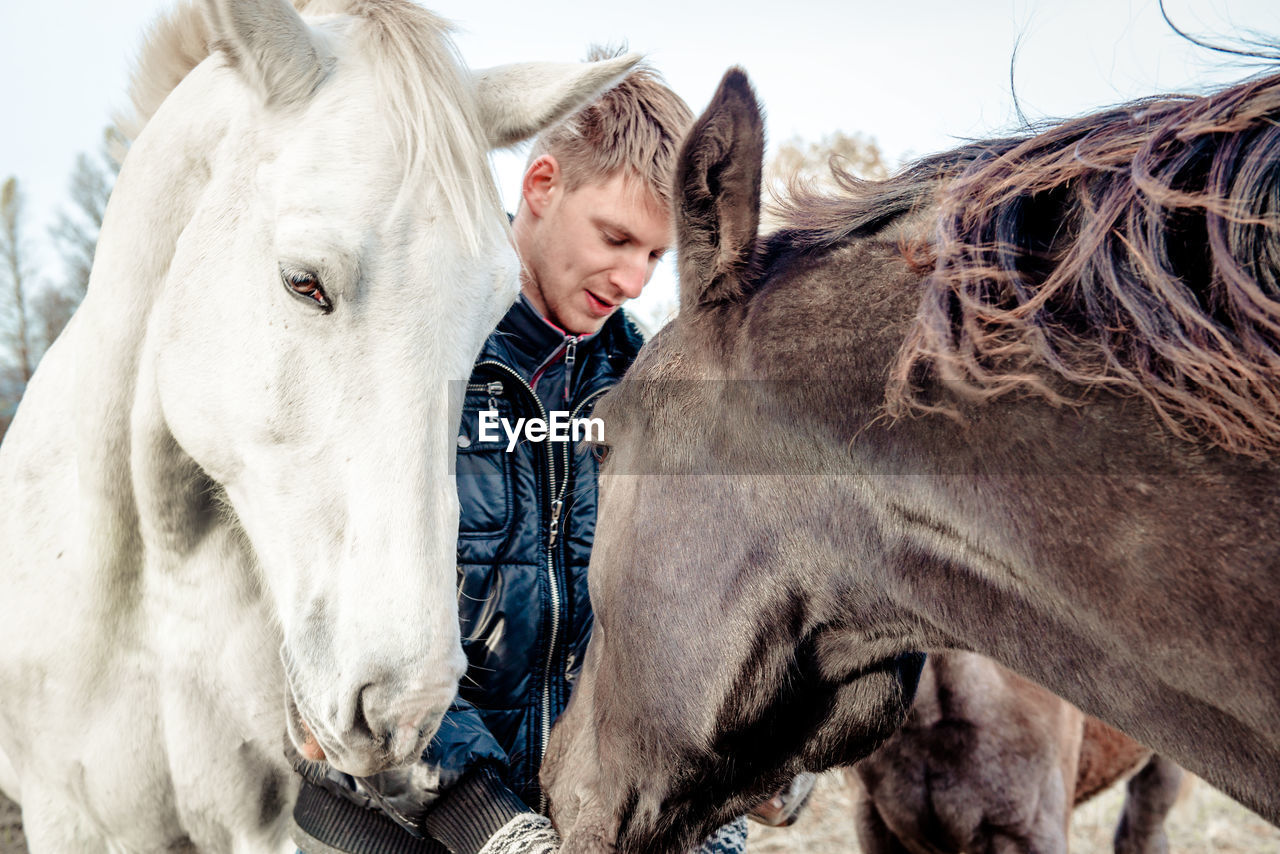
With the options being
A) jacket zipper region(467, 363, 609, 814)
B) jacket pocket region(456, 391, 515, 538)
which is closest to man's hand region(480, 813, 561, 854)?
jacket zipper region(467, 363, 609, 814)

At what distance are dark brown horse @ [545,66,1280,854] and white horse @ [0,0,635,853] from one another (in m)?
Result: 0.40

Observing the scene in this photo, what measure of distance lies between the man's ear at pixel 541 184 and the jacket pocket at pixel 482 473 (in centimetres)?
62

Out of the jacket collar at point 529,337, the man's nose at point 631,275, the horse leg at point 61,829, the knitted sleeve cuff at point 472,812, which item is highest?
the man's nose at point 631,275

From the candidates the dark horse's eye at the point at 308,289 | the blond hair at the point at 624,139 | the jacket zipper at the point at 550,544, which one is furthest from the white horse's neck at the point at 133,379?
the blond hair at the point at 624,139

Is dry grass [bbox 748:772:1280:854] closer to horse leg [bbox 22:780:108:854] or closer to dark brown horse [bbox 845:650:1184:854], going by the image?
dark brown horse [bbox 845:650:1184:854]

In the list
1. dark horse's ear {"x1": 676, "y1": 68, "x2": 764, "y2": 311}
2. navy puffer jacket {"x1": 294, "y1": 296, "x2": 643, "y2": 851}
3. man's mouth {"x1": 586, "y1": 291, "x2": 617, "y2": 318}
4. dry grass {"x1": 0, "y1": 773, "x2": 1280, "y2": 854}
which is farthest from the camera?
dry grass {"x1": 0, "y1": 773, "x2": 1280, "y2": 854}

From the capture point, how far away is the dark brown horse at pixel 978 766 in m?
3.01

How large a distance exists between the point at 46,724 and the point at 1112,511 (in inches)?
84.3

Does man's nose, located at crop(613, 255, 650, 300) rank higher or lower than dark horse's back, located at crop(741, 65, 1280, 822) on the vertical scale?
lower

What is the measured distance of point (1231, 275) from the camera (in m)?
0.84

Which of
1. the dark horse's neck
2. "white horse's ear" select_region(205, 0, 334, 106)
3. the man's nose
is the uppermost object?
"white horse's ear" select_region(205, 0, 334, 106)

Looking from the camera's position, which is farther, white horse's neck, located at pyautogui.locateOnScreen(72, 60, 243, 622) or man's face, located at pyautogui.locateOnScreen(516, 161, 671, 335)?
man's face, located at pyautogui.locateOnScreen(516, 161, 671, 335)

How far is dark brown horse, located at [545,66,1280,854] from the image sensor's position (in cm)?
86

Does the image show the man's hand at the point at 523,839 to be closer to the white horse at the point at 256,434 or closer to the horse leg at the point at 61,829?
the white horse at the point at 256,434
